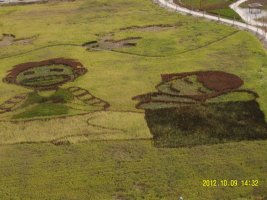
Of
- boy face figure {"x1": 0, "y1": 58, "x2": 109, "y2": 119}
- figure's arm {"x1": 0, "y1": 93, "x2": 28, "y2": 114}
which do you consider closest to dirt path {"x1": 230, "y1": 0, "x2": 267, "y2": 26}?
boy face figure {"x1": 0, "y1": 58, "x2": 109, "y2": 119}

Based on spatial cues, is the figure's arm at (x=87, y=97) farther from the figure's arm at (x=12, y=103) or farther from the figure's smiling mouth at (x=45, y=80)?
the figure's arm at (x=12, y=103)

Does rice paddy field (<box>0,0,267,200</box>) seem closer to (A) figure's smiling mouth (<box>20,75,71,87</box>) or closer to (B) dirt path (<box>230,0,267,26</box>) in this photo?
(A) figure's smiling mouth (<box>20,75,71,87</box>)

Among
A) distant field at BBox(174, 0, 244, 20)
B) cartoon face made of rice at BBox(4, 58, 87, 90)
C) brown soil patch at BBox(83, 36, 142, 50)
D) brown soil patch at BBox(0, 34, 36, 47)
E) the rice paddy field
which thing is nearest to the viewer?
the rice paddy field

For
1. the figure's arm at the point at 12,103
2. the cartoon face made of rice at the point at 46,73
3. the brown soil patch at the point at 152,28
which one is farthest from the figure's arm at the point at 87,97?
the brown soil patch at the point at 152,28

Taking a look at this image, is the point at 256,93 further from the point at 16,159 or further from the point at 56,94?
the point at 16,159

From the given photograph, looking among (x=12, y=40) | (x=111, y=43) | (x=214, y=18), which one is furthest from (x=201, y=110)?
(x=12, y=40)

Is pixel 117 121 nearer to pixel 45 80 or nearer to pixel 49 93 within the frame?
pixel 49 93
